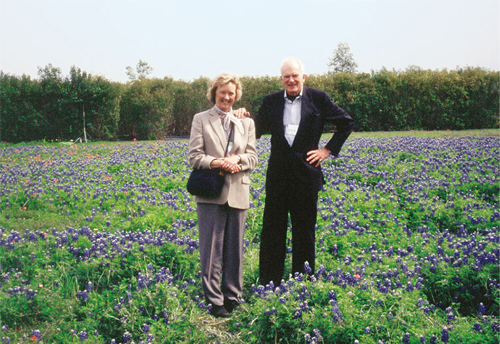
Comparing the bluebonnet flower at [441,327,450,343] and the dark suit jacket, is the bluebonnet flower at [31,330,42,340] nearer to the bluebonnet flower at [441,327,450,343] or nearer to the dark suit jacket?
the dark suit jacket

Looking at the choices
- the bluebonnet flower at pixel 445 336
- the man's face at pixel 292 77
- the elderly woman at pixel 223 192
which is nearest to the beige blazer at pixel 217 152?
the elderly woman at pixel 223 192

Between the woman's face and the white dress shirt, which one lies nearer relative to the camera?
the woman's face

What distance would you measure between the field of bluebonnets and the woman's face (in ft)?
5.51

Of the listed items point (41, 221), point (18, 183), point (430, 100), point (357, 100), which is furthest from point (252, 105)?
point (41, 221)

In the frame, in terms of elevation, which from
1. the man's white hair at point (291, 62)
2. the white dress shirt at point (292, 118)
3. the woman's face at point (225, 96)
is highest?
→ the man's white hair at point (291, 62)

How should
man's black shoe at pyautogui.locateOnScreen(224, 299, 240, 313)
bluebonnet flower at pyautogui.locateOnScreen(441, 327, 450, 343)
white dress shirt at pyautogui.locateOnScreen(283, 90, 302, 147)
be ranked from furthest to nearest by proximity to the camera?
1. white dress shirt at pyautogui.locateOnScreen(283, 90, 302, 147)
2. man's black shoe at pyautogui.locateOnScreen(224, 299, 240, 313)
3. bluebonnet flower at pyautogui.locateOnScreen(441, 327, 450, 343)

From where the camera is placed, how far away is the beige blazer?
149 inches

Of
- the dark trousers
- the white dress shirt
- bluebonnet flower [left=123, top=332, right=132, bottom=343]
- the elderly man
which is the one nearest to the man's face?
the elderly man

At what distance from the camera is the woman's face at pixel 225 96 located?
3.74 meters

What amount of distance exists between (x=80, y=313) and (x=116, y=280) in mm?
667

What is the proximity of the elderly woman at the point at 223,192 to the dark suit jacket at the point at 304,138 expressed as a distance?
28 cm

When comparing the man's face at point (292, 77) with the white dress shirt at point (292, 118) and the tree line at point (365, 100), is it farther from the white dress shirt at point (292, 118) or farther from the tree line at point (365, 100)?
the tree line at point (365, 100)

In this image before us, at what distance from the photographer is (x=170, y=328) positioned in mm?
3270

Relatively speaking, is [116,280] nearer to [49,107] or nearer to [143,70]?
[49,107]
